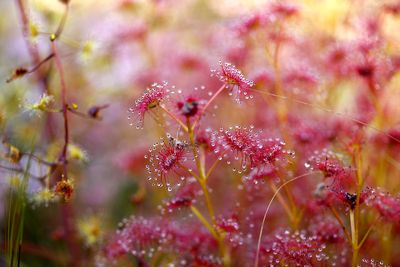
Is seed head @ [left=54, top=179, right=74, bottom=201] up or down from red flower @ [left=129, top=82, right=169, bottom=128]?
down

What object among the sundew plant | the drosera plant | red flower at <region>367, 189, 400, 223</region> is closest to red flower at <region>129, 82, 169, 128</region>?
the sundew plant

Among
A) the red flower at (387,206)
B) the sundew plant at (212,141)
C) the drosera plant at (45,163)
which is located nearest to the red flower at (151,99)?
the sundew plant at (212,141)

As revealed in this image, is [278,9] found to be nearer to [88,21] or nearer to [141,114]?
[141,114]

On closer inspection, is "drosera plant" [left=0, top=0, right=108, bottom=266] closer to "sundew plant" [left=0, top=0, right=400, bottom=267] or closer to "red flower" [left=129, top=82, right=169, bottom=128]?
"sundew plant" [left=0, top=0, right=400, bottom=267]

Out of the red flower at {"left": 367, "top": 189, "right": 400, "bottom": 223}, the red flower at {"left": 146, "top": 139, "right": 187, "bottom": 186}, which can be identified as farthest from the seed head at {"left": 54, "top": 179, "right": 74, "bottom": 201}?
the red flower at {"left": 367, "top": 189, "right": 400, "bottom": 223}

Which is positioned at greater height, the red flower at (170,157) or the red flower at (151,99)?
the red flower at (151,99)

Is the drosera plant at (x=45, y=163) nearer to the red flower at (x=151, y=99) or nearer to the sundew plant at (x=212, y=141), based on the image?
the sundew plant at (x=212, y=141)

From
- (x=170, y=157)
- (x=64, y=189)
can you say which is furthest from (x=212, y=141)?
(x=64, y=189)

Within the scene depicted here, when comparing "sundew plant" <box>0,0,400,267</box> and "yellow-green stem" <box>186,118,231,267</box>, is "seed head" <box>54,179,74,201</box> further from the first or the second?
"yellow-green stem" <box>186,118,231,267</box>

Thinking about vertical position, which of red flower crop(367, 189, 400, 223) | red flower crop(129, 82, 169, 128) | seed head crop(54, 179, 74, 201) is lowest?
seed head crop(54, 179, 74, 201)
